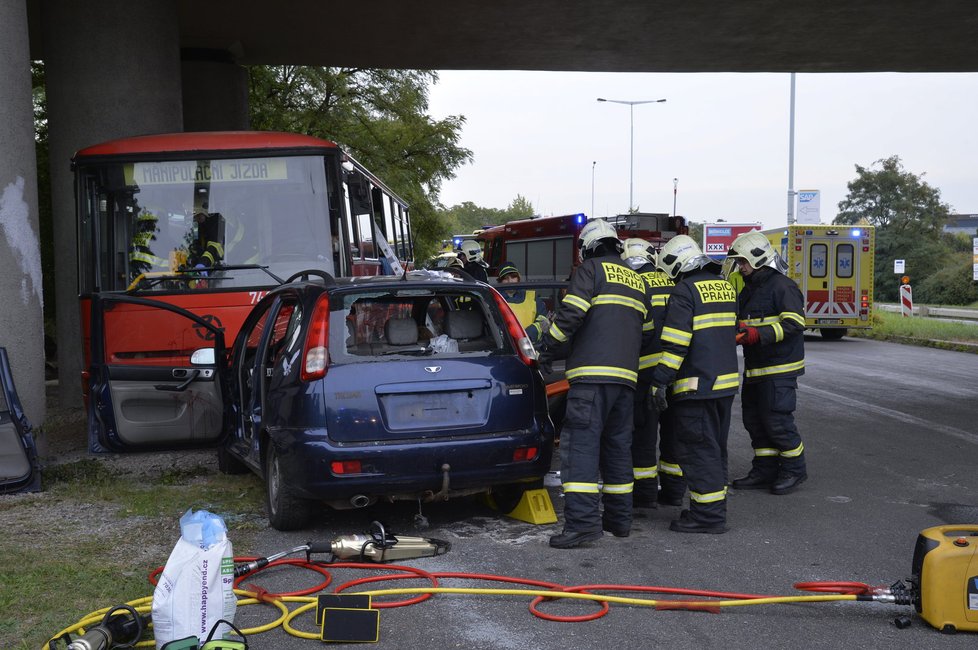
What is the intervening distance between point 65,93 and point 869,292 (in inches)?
730

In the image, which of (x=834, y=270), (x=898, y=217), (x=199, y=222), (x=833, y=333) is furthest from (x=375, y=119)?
(x=898, y=217)

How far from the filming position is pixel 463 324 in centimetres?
622

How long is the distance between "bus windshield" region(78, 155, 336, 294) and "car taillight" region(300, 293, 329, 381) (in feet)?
10.5

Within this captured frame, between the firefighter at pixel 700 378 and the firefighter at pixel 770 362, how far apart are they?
920 millimetres

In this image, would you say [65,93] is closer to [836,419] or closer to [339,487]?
[339,487]

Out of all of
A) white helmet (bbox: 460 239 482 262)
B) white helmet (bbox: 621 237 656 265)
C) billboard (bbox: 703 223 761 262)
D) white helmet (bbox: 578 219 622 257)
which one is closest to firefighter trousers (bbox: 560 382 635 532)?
white helmet (bbox: 578 219 622 257)

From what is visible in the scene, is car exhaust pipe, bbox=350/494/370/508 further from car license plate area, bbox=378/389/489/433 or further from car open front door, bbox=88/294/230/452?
car open front door, bbox=88/294/230/452

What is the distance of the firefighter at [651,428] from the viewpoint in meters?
6.72

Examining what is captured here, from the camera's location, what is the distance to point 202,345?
28.5 feet

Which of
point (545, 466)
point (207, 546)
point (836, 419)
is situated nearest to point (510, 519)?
point (545, 466)

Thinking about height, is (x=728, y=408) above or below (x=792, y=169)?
below

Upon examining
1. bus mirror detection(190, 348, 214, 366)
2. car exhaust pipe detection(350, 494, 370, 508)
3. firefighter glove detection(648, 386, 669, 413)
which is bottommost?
car exhaust pipe detection(350, 494, 370, 508)

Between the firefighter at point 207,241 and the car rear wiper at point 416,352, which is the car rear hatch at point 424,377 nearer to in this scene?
the car rear wiper at point 416,352

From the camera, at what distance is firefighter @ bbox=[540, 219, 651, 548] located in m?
5.88
